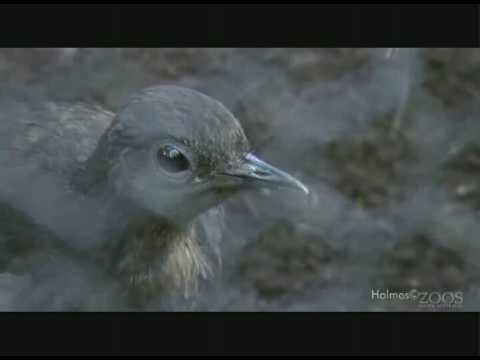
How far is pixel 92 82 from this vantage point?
3.81 metres

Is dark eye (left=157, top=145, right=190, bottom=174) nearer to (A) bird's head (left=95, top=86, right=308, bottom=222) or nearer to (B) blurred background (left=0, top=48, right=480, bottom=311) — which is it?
(A) bird's head (left=95, top=86, right=308, bottom=222)

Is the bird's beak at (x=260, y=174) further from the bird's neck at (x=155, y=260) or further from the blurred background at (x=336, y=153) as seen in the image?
the blurred background at (x=336, y=153)

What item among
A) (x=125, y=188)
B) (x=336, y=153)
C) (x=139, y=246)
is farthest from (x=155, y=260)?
(x=336, y=153)

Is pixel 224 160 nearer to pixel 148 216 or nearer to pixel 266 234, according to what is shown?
pixel 148 216

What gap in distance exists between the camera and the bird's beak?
9.26ft

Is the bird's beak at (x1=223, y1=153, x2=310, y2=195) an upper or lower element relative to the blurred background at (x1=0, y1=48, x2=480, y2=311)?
lower

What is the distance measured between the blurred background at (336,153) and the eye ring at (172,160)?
0.91m

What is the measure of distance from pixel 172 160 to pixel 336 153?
1.39 meters

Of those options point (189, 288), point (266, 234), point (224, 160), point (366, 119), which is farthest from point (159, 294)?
point (366, 119)

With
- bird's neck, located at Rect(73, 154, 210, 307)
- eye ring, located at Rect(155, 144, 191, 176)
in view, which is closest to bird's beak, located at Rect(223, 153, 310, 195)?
eye ring, located at Rect(155, 144, 191, 176)

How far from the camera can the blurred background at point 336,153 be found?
3793 mm

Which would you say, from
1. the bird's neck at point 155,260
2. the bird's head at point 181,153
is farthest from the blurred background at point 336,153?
the bird's head at point 181,153

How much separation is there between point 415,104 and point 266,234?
2.38 feet

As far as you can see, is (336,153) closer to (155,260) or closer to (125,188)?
(155,260)
